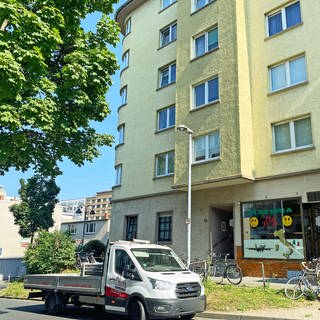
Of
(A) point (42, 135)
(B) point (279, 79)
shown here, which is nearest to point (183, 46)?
(B) point (279, 79)

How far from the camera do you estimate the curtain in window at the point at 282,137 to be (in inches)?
667

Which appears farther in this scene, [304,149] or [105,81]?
[304,149]

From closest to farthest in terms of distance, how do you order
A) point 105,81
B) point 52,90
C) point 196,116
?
point 52,90 < point 105,81 < point 196,116

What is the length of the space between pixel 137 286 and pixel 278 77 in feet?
42.7

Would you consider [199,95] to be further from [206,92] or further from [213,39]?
[213,39]

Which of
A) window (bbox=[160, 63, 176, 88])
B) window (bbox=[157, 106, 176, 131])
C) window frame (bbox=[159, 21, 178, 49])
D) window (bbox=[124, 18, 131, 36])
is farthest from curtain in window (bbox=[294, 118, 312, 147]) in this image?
window (bbox=[124, 18, 131, 36])

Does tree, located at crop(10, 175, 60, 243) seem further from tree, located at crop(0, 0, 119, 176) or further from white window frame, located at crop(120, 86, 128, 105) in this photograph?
tree, located at crop(0, 0, 119, 176)

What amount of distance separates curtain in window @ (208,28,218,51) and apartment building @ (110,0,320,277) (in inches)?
2.7

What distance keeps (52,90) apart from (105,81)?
2121 mm

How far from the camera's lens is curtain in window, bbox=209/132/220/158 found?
1843 centimetres

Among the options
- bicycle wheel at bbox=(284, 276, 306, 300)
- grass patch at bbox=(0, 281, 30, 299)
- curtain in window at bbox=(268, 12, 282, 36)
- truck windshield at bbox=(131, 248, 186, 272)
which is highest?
curtain in window at bbox=(268, 12, 282, 36)

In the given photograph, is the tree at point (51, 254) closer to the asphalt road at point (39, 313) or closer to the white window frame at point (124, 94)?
the asphalt road at point (39, 313)

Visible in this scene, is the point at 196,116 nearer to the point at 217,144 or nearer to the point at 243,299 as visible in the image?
the point at 217,144

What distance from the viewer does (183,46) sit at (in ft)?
72.8
